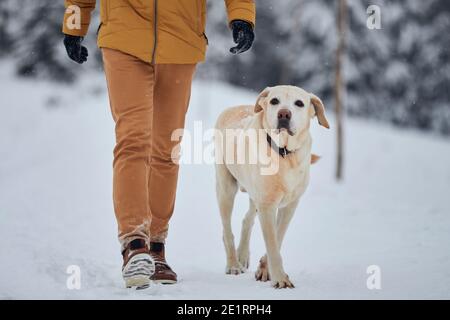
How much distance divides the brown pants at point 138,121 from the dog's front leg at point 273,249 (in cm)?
67

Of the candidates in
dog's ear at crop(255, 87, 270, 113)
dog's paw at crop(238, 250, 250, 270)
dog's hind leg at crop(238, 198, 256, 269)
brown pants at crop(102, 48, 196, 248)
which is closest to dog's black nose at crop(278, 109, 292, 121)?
dog's ear at crop(255, 87, 270, 113)

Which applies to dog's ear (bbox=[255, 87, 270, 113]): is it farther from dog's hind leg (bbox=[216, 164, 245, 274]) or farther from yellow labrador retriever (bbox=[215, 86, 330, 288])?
dog's hind leg (bbox=[216, 164, 245, 274])

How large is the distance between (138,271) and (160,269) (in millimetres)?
450

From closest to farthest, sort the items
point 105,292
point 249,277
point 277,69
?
point 105,292, point 249,277, point 277,69

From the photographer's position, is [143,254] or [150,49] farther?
[150,49]

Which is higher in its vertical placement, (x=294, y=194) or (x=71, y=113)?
(x=71, y=113)

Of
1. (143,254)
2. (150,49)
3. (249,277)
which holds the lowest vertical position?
(249,277)

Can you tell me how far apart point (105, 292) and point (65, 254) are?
102cm

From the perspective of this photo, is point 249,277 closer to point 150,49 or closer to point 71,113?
point 150,49

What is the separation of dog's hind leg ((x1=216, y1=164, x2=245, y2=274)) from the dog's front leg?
63 cm

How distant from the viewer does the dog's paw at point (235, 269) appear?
12.8ft

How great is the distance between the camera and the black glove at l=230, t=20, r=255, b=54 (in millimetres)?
3417
